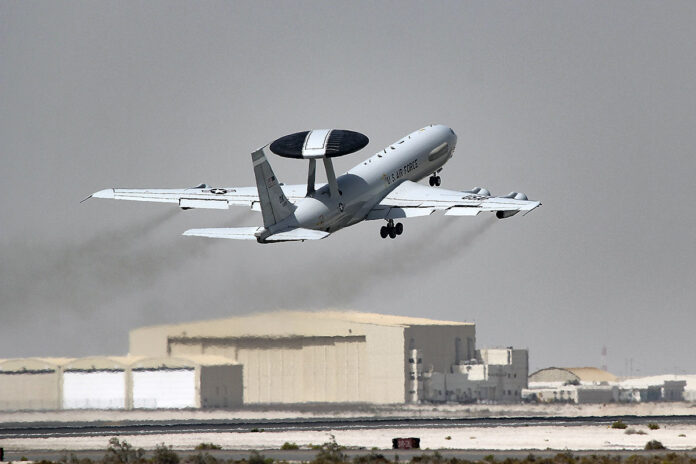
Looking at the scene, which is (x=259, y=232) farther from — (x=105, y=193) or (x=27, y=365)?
(x=27, y=365)

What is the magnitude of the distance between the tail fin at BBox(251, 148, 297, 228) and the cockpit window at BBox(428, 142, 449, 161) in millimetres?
23500

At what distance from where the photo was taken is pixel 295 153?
102438mm

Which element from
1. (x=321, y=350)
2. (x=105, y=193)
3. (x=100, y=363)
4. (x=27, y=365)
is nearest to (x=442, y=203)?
(x=105, y=193)

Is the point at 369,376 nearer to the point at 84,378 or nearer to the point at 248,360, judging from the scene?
the point at 248,360

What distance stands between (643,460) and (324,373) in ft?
293

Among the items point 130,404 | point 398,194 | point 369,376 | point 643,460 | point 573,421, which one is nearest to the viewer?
point 643,460

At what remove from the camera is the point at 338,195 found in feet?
347

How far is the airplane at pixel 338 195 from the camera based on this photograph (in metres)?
99.6

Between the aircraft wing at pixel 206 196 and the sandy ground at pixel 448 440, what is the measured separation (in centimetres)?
1761

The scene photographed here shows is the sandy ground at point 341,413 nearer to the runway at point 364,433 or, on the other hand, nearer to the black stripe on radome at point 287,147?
the runway at point 364,433

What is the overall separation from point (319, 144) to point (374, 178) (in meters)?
10.4

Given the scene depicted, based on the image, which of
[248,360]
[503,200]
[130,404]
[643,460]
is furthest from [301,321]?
A: [643,460]

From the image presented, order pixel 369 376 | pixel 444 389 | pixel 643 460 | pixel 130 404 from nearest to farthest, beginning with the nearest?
pixel 643 460 → pixel 130 404 → pixel 369 376 → pixel 444 389

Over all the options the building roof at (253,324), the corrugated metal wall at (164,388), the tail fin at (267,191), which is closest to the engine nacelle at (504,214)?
the tail fin at (267,191)
